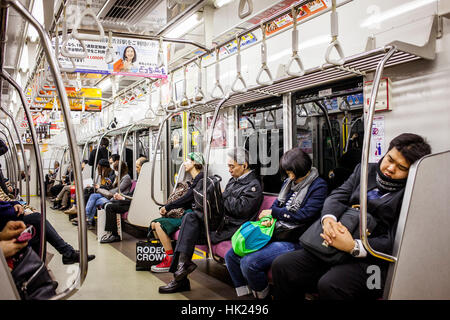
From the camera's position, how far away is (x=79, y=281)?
1843 millimetres

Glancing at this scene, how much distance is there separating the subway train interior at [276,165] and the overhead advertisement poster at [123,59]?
2 cm

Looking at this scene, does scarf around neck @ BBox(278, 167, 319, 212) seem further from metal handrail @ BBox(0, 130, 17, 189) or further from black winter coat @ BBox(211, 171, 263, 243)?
metal handrail @ BBox(0, 130, 17, 189)

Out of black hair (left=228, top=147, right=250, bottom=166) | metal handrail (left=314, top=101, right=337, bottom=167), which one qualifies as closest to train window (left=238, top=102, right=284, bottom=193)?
metal handrail (left=314, top=101, right=337, bottom=167)

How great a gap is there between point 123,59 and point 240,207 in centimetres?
242

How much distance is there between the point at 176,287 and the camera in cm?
364

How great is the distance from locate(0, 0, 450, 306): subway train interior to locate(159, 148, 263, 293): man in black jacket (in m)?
0.01

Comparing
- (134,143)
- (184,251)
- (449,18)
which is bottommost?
(184,251)

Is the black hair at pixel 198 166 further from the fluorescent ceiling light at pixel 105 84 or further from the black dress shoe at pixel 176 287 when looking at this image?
the fluorescent ceiling light at pixel 105 84

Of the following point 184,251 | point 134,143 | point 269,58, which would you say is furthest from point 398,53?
point 134,143

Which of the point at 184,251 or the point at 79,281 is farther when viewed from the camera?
the point at 184,251

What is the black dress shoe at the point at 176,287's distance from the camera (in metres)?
3.61

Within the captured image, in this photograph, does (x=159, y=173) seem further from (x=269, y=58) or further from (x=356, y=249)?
(x=356, y=249)

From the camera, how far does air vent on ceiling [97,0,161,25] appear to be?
10.5 ft

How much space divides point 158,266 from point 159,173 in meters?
2.58
